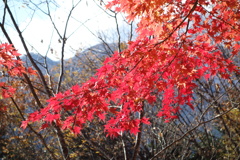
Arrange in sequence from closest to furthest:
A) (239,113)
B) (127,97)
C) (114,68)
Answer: (114,68)
(127,97)
(239,113)

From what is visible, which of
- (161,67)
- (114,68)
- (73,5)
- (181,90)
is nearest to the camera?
(114,68)

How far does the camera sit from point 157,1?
2.44 metres

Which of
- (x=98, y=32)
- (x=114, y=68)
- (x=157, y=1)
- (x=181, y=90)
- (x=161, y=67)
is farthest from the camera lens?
(x=98, y=32)

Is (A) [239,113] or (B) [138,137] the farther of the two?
(A) [239,113]

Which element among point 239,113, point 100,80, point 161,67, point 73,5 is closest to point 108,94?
point 100,80

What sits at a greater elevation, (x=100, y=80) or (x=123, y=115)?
(x=100, y=80)

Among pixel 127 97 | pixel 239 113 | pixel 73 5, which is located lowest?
pixel 239 113

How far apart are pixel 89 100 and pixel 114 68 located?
0.56m

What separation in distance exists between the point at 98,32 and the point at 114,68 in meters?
5.29

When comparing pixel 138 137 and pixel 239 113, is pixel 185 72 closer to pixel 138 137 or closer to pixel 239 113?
pixel 138 137

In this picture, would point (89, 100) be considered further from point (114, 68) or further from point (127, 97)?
point (127, 97)

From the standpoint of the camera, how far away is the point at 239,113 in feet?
23.3

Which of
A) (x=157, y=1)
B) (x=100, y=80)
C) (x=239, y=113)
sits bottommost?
(x=239, y=113)

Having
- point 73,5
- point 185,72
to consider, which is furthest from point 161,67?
point 73,5
